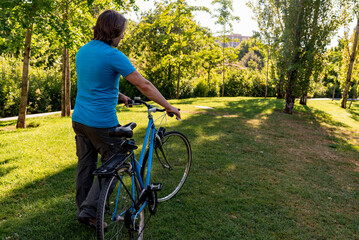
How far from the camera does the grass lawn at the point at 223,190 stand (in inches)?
132

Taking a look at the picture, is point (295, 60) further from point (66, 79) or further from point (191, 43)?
point (191, 43)

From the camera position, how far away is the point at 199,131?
8219 mm

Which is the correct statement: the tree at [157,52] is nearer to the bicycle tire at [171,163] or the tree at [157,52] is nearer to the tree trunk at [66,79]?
the tree trunk at [66,79]

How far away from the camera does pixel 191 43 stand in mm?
22562

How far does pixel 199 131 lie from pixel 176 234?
5.12 metres

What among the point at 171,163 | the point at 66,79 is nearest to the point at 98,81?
the point at 171,163

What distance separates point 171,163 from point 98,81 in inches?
73.8

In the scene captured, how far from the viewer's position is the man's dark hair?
2.54 metres

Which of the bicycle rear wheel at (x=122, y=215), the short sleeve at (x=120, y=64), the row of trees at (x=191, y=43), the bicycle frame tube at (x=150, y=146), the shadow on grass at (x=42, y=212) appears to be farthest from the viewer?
the row of trees at (x=191, y=43)

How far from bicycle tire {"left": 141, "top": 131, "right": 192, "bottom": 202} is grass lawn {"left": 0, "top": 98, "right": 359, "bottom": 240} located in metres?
0.18

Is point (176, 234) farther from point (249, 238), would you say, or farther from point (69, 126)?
point (69, 126)

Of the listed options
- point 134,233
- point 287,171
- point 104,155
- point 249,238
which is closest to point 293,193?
point 287,171

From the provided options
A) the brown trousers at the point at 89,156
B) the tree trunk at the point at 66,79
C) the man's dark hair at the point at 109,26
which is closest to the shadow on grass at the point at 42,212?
the brown trousers at the point at 89,156

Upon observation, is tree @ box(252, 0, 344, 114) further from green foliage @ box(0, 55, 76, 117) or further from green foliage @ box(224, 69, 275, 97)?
green foliage @ box(224, 69, 275, 97)
